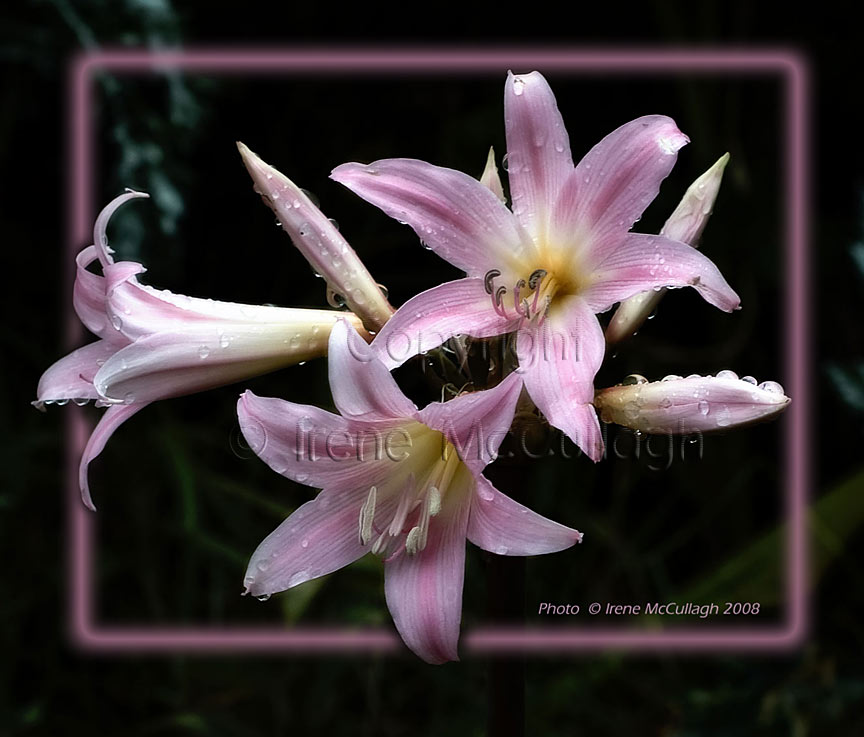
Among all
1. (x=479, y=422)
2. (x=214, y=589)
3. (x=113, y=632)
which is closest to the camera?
(x=479, y=422)

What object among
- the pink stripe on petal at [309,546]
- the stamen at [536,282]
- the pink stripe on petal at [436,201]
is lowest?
the pink stripe on petal at [309,546]

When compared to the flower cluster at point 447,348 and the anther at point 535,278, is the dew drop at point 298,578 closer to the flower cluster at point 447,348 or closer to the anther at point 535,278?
the flower cluster at point 447,348

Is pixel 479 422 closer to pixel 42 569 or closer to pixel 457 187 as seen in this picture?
pixel 457 187

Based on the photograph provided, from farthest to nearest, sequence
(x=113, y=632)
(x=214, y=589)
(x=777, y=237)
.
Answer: (x=777, y=237) → (x=214, y=589) → (x=113, y=632)

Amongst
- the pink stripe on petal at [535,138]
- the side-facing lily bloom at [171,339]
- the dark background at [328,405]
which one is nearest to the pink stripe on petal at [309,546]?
the side-facing lily bloom at [171,339]

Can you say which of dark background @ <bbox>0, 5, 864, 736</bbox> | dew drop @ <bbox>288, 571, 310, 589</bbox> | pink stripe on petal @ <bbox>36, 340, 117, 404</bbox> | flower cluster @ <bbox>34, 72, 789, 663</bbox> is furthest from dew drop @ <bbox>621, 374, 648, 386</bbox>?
dark background @ <bbox>0, 5, 864, 736</bbox>

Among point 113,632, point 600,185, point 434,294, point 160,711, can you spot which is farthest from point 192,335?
point 160,711
